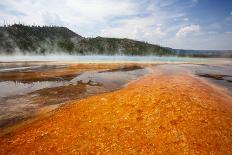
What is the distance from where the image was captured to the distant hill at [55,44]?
108 m

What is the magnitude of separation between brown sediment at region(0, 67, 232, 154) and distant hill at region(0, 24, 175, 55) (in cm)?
9688

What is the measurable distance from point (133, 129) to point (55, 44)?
12424cm

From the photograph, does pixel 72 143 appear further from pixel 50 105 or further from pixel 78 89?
pixel 78 89

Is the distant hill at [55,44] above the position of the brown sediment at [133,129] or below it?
above

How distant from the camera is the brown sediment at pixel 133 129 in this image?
7.49 metres

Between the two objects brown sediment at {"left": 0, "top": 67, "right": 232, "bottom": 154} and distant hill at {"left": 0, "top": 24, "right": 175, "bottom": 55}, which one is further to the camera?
distant hill at {"left": 0, "top": 24, "right": 175, "bottom": 55}

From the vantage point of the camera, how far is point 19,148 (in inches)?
296

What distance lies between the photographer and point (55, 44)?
12606cm

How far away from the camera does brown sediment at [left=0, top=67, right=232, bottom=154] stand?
24.6ft

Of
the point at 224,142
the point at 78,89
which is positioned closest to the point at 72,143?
the point at 224,142

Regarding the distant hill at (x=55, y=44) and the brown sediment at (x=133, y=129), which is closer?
the brown sediment at (x=133, y=129)

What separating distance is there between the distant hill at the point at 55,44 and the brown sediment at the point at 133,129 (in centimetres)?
9688

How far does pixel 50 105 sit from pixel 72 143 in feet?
16.7

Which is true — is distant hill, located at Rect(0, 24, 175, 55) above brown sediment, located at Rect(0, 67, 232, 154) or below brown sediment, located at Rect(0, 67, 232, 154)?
above
